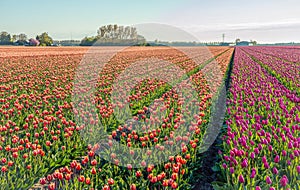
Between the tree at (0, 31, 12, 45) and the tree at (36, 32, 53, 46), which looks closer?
the tree at (36, 32, 53, 46)

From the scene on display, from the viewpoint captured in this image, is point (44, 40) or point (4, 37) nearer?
point (44, 40)

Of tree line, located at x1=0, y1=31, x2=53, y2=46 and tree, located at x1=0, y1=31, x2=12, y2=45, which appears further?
tree, located at x1=0, y1=31, x2=12, y2=45

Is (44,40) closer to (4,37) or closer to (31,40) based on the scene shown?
(31,40)

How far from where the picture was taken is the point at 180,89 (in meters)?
9.34

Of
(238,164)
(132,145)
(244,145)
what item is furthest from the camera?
(132,145)

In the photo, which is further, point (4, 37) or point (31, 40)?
point (4, 37)

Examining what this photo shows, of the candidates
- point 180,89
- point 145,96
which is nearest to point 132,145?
point 145,96

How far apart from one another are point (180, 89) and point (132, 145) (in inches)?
191

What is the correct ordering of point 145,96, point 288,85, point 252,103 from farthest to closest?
point 288,85, point 145,96, point 252,103

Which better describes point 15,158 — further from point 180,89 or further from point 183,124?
point 180,89

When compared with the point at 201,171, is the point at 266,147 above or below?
above

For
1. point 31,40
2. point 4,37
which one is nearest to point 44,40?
point 31,40

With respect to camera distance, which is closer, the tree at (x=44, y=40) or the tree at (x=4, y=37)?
the tree at (x=44, y=40)

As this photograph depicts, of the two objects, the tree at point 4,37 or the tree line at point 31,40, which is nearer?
the tree line at point 31,40
